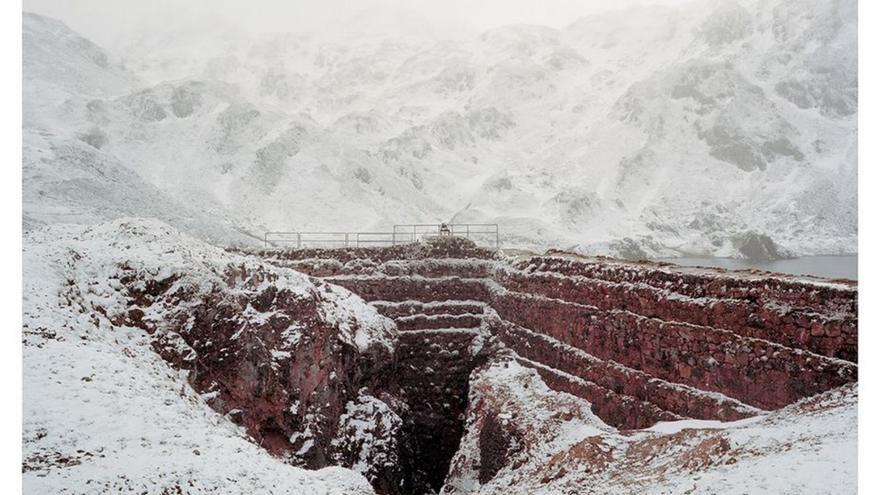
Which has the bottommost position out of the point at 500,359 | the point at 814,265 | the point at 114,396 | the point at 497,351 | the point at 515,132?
the point at 500,359

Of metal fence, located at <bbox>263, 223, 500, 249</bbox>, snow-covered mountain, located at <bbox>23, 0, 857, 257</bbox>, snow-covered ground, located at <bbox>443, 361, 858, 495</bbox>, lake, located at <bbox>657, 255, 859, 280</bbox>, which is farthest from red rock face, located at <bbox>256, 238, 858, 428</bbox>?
snow-covered mountain, located at <bbox>23, 0, 857, 257</bbox>

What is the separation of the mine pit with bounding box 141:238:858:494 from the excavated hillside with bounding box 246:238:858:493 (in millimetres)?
52

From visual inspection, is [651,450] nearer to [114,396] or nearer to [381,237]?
[114,396]

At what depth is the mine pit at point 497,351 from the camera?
Result: 16.3m

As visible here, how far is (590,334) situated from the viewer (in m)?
22.9

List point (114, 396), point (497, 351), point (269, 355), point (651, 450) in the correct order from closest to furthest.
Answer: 1. point (114, 396)
2. point (651, 450)
3. point (269, 355)
4. point (497, 351)

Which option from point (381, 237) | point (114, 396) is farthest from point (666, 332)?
point (381, 237)

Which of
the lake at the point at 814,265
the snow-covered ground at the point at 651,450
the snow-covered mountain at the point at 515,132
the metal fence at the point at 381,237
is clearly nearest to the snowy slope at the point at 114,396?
the snow-covered ground at the point at 651,450

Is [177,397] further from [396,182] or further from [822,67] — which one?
[822,67]

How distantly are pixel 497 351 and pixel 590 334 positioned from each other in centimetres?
695

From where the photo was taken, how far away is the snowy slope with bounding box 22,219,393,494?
11.6 metres

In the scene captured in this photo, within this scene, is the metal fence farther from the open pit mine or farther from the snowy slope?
the snowy slope

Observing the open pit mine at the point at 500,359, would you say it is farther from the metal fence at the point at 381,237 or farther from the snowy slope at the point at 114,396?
the metal fence at the point at 381,237
